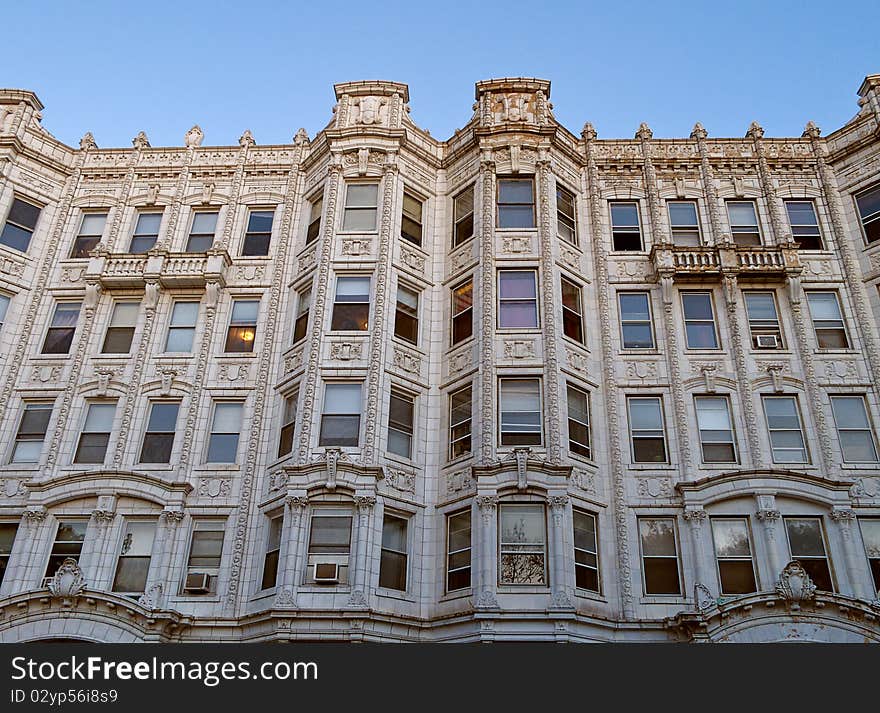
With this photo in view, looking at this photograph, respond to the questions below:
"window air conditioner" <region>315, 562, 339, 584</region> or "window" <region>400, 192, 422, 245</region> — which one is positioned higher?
"window" <region>400, 192, 422, 245</region>

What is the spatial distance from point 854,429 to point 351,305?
14.7 metres

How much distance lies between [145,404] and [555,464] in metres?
11.9

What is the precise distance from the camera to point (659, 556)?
71.1 feet

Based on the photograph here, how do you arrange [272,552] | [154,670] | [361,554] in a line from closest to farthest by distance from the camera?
[154,670] < [361,554] < [272,552]

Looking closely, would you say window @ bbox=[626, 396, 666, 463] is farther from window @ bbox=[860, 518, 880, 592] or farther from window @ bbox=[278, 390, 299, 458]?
window @ bbox=[278, 390, 299, 458]

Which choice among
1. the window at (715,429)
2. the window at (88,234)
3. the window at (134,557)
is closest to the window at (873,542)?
the window at (715,429)

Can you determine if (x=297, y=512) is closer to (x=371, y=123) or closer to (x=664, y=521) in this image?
(x=664, y=521)

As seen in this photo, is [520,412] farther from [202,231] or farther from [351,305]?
[202,231]

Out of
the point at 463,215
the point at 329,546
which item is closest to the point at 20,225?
the point at 463,215

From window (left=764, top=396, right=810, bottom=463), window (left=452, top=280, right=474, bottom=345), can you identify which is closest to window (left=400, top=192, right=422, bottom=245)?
window (left=452, top=280, right=474, bottom=345)

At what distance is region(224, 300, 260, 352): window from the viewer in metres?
25.5

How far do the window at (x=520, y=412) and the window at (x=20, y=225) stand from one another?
16.7 meters

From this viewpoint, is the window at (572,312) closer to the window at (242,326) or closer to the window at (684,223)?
the window at (684,223)

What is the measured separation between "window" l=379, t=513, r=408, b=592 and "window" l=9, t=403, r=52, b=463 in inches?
408
